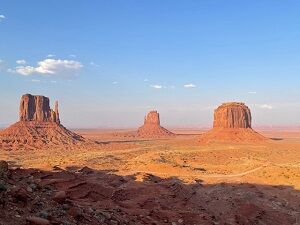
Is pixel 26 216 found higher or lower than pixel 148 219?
higher

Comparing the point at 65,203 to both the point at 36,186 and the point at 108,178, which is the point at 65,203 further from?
the point at 108,178

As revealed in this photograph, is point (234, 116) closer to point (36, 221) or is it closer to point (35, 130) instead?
point (35, 130)

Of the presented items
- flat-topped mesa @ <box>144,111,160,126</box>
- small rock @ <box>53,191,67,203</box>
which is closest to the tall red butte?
flat-topped mesa @ <box>144,111,160,126</box>

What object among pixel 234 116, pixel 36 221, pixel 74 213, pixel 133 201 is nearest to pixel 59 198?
pixel 74 213

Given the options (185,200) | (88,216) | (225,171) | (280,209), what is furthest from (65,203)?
(225,171)

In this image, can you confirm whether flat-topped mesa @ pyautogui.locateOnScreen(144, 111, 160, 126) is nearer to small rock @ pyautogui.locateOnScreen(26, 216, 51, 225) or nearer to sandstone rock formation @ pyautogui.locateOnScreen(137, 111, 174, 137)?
sandstone rock formation @ pyautogui.locateOnScreen(137, 111, 174, 137)
